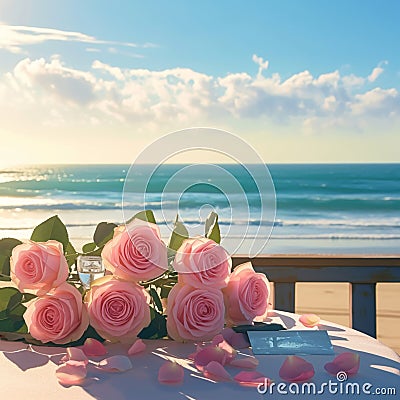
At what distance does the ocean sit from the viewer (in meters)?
1.23

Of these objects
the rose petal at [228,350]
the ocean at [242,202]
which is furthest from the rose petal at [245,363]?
the ocean at [242,202]

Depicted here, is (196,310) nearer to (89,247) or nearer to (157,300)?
(157,300)

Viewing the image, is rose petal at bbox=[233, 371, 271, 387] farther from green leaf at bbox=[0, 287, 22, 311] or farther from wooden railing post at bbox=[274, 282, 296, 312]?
wooden railing post at bbox=[274, 282, 296, 312]

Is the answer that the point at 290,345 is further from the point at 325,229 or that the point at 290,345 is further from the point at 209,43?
the point at 209,43

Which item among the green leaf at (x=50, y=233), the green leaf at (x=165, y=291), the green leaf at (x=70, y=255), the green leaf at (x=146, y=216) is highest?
the green leaf at (x=146, y=216)

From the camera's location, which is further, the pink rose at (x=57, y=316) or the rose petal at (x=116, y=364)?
the pink rose at (x=57, y=316)

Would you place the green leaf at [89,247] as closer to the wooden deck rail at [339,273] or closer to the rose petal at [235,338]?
the rose petal at [235,338]

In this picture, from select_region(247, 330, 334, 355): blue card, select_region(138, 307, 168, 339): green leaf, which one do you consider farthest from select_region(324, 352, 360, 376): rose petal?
select_region(138, 307, 168, 339): green leaf

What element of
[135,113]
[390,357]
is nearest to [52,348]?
[390,357]

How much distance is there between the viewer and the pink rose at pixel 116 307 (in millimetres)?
1215

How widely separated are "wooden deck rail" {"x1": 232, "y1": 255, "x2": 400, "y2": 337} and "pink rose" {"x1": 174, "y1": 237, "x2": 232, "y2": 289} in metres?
0.70

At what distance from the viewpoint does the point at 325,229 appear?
1127 cm

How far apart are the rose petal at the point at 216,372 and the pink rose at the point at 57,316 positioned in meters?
0.27

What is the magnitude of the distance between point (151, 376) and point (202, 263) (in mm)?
247
